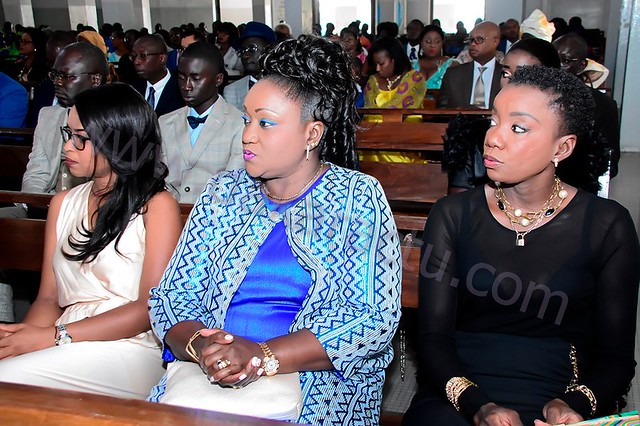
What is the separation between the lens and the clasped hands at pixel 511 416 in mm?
1388

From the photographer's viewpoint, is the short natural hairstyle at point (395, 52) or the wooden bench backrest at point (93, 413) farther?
the short natural hairstyle at point (395, 52)

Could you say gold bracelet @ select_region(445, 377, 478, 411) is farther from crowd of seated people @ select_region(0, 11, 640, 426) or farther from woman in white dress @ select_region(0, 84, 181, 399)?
woman in white dress @ select_region(0, 84, 181, 399)

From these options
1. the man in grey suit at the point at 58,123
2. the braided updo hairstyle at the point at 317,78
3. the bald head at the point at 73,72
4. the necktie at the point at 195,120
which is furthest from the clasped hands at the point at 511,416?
the bald head at the point at 73,72

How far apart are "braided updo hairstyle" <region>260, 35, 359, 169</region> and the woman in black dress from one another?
41cm

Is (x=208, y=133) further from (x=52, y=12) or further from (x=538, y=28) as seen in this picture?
(x=52, y=12)

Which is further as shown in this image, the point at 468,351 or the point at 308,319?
the point at 468,351

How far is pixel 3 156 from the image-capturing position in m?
3.70

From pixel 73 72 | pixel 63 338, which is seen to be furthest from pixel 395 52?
pixel 63 338

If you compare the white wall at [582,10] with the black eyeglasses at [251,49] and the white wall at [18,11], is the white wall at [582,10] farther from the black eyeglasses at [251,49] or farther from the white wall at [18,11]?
the black eyeglasses at [251,49]

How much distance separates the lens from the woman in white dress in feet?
5.94

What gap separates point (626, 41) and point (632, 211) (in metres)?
3.81

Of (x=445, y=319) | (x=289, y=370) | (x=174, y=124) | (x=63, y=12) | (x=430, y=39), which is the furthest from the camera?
(x=63, y=12)

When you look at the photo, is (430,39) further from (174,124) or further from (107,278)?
(107,278)

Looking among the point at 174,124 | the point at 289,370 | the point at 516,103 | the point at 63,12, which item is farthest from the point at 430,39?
the point at 63,12
